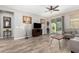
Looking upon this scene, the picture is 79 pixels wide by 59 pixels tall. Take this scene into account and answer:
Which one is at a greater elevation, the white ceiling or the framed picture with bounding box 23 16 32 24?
the white ceiling

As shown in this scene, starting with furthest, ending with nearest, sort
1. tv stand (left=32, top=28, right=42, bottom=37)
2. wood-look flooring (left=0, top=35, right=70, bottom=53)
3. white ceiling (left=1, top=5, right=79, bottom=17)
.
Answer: tv stand (left=32, top=28, right=42, bottom=37), wood-look flooring (left=0, top=35, right=70, bottom=53), white ceiling (left=1, top=5, right=79, bottom=17)

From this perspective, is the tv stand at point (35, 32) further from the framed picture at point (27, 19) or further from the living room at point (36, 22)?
the framed picture at point (27, 19)

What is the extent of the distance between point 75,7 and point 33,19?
1.26 metres

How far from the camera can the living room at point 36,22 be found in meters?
3.02

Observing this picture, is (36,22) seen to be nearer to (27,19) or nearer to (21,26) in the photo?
(27,19)

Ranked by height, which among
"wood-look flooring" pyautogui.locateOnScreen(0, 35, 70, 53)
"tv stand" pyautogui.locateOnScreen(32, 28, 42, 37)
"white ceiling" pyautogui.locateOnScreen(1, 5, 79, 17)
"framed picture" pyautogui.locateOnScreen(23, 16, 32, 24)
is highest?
"white ceiling" pyautogui.locateOnScreen(1, 5, 79, 17)

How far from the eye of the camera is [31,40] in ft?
10.9

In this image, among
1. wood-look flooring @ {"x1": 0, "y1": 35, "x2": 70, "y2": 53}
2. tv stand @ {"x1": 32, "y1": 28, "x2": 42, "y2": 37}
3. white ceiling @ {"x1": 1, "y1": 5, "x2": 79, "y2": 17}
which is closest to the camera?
white ceiling @ {"x1": 1, "y1": 5, "x2": 79, "y2": 17}

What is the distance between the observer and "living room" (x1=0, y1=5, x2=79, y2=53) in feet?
9.91

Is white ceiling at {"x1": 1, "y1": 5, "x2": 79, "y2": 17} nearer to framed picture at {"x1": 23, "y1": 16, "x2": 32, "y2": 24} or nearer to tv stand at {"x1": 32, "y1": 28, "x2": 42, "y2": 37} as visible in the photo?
framed picture at {"x1": 23, "y1": 16, "x2": 32, "y2": 24}

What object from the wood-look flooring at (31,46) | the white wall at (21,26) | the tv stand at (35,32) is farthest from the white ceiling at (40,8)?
the wood-look flooring at (31,46)

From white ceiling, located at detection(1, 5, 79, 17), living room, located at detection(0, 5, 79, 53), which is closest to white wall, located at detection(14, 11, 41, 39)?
living room, located at detection(0, 5, 79, 53)

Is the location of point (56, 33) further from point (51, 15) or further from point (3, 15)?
point (3, 15)
